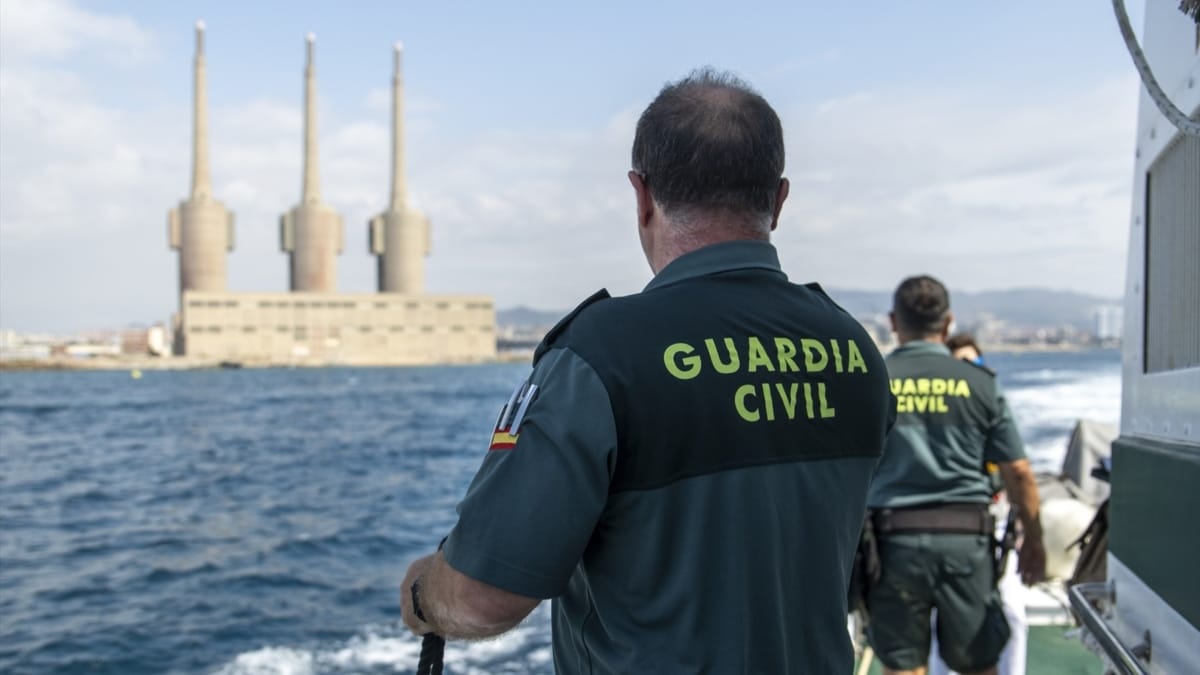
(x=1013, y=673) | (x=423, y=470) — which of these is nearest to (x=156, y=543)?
(x=423, y=470)

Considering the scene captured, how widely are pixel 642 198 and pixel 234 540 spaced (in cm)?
1533

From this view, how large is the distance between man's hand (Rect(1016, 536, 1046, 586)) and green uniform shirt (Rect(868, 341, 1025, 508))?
1.09 ft

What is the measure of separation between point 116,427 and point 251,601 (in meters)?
32.2

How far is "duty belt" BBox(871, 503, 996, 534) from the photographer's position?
4.21 meters

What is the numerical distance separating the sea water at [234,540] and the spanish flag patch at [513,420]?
6257mm

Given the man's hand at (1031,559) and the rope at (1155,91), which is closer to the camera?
the rope at (1155,91)

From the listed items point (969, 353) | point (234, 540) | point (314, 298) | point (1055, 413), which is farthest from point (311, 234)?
point (969, 353)

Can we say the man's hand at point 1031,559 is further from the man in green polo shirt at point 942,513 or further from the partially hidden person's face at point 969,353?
the partially hidden person's face at point 969,353

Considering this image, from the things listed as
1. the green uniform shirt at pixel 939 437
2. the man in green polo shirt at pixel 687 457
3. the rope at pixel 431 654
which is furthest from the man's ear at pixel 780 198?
the green uniform shirt at pixel 939 437

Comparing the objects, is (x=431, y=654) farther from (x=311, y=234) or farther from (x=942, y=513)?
(x=311, y=234)

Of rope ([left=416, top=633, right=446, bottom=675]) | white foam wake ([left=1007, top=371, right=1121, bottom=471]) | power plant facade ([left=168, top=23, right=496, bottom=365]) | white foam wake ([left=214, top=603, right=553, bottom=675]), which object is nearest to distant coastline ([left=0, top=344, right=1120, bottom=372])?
power plant facade ([left=168, top=23, right=496, bottom=365])

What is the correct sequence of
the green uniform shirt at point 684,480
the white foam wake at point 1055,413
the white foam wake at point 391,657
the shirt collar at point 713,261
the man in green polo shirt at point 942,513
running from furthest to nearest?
the white foam wake at point 1055,413
the white foam wake at point 391,657
the man in green polo shirt at point 942,513
the shirt collar at point 713,261
the green uniform shirt at point 684,480

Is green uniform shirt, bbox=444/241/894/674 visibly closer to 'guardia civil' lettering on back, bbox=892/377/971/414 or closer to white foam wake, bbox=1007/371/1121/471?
'guardia civil' lettering on back, bbox=892/377/971/414

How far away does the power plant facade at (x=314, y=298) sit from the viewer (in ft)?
384
